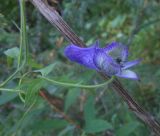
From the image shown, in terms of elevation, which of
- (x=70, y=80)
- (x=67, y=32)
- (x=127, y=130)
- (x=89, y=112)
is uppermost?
(x=67, y=32)

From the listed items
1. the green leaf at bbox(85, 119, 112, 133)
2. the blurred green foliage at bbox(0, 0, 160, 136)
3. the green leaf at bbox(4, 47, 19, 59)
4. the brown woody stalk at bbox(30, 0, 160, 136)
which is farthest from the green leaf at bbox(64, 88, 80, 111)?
the brown woody stalk at bbox(30, 0, 160, 136)

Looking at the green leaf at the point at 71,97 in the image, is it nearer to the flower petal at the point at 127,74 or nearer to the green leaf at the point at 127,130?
the green leaf at the point at 127,130

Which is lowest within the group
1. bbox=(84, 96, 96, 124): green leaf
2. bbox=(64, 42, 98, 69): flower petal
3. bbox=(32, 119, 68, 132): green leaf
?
bbox=(84, 96, 96, 124): green leaf

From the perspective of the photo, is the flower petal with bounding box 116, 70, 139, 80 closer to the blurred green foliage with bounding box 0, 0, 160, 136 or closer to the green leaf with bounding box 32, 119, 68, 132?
the blurred green foliage with bounding box 0, 0, 160, 136

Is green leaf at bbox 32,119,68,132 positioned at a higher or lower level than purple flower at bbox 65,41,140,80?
lower

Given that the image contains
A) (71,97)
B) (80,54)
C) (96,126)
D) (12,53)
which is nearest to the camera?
(80,54)

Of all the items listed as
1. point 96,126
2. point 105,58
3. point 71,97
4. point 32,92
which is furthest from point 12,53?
point 71,97

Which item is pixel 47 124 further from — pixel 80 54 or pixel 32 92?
pixel 80 54

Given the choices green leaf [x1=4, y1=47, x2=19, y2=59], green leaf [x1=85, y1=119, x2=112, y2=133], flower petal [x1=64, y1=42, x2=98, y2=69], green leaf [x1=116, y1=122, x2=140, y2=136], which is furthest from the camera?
green leaf [x1=116, y1=122, x2=140, y2=136]
